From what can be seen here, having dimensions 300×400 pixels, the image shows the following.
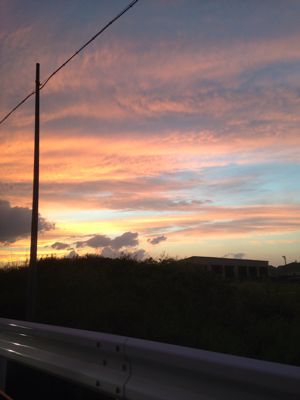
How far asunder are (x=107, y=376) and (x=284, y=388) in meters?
2.11

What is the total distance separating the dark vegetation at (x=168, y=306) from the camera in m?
9.93

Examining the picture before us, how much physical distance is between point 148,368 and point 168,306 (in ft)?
32.3

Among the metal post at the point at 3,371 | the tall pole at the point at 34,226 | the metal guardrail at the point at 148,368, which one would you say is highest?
the tall pole at the point at 34,226

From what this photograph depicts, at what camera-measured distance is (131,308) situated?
12.6 m

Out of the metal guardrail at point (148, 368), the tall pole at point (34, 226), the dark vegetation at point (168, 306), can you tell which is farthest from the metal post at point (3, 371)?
the tall pole at point (34, 226)

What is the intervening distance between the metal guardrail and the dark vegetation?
14.3 ft

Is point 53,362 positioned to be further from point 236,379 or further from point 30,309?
point 30,309

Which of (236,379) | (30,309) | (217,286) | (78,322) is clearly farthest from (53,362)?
(217,286)

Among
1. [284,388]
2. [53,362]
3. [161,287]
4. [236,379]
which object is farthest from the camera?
[161,287]

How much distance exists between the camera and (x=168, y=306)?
13.5 m

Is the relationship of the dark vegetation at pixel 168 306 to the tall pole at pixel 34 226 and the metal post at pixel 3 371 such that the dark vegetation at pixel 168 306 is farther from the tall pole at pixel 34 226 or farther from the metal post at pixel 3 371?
the metal post at pixel 3 371

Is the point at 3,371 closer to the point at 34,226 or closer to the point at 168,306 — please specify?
the point at 34,226

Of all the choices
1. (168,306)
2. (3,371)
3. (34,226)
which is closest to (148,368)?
(3,371)

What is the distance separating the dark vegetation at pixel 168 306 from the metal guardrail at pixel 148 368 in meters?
4.35
